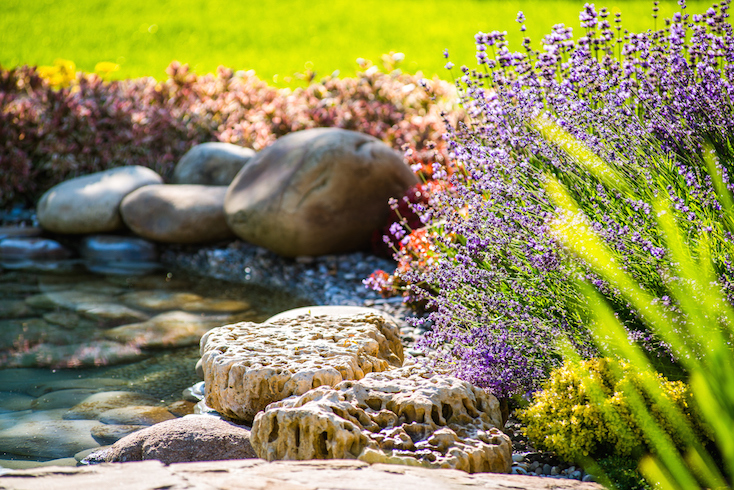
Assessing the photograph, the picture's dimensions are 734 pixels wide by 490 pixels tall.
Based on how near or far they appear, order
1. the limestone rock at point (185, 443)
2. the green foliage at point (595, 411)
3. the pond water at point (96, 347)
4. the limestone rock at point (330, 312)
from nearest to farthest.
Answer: the green foliage at point (595, 411) < the limestone rock at point (185, 443) < the pond water at point (96, 347) < the limestone rock at point (330, 312)

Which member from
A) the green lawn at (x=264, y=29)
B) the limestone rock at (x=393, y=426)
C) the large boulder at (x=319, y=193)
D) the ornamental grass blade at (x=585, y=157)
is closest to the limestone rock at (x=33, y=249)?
the large boulder at (x=319, y=193)

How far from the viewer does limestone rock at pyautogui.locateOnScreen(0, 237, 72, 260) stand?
24.1 ft

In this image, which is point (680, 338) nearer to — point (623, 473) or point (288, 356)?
point (623, 473)

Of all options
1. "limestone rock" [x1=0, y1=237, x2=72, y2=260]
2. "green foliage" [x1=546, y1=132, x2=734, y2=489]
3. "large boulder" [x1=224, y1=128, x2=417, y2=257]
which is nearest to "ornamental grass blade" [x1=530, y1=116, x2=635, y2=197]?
"green foliage" [x1=546, y1=132, x2=734, y2=489]

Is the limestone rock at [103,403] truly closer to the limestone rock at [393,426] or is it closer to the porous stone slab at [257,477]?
the limestone rock at [393,426]

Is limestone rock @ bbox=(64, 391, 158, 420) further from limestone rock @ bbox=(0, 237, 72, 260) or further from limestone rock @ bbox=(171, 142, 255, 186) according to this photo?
limestone rock @ bbox=(171, 142, 255, 186)

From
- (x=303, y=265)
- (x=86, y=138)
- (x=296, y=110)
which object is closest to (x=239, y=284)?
(x=303, y=265)

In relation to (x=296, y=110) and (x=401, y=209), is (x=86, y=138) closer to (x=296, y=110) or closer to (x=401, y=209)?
(x=296, y=110)

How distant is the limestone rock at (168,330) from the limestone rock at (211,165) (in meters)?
2.67

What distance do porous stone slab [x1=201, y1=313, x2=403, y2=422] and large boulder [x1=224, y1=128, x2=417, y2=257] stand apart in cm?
251

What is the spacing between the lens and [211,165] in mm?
7832

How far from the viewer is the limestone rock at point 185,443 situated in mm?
3035

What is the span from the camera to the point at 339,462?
228 centimetres

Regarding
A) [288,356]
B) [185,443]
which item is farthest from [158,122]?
[185,443]
